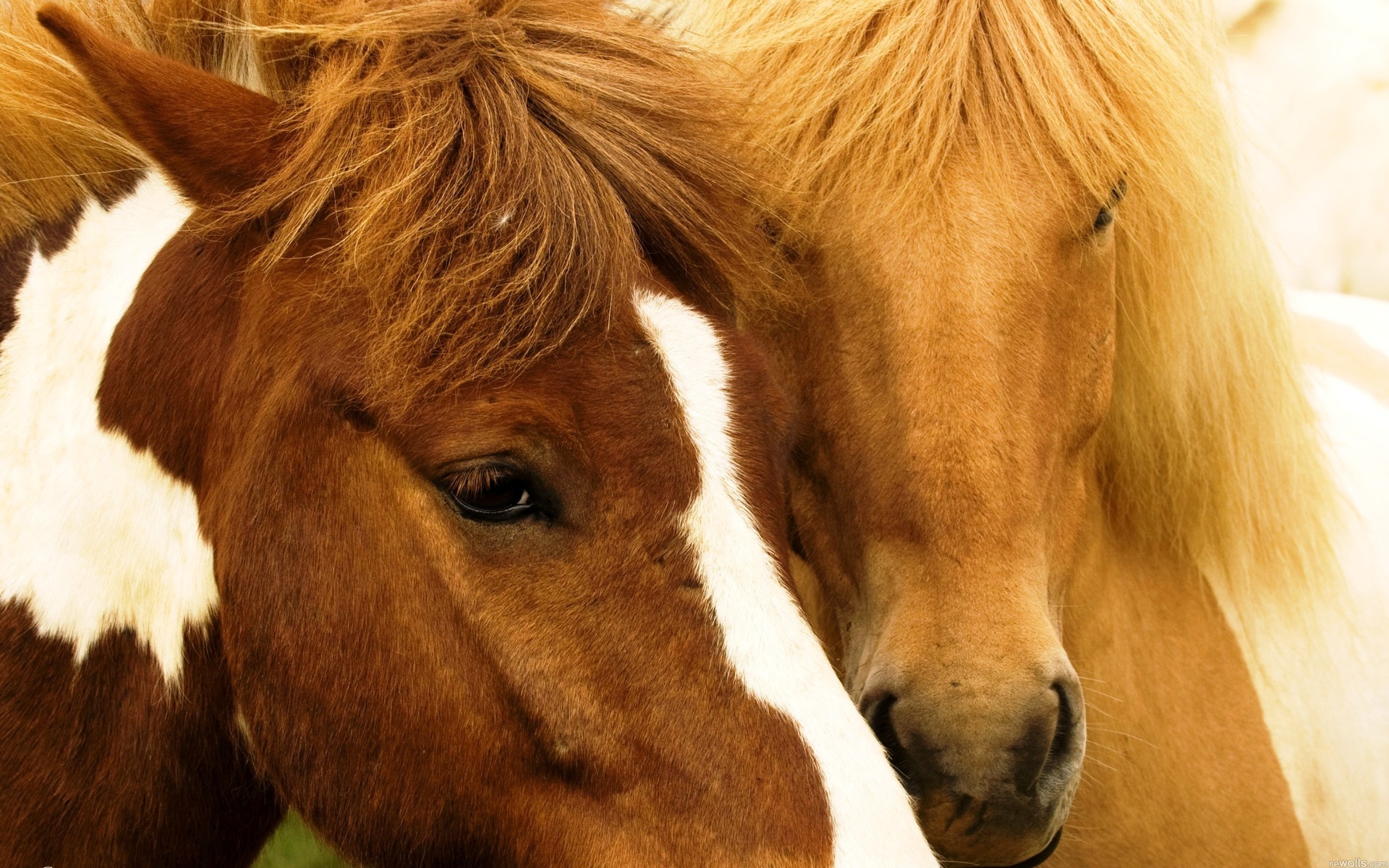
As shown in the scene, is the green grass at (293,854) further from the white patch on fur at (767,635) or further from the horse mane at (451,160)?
the white patch on fur at (767,635)

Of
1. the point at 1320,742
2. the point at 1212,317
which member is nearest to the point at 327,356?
the point at 1212,317

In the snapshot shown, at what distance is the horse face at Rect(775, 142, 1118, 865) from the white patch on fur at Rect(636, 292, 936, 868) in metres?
0.35

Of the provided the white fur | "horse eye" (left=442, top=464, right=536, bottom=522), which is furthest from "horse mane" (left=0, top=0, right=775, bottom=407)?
the white fur

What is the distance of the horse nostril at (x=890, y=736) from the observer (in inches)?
71.3

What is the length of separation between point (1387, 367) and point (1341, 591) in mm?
1035

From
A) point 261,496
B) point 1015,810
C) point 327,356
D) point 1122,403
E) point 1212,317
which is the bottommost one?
point 1015,810

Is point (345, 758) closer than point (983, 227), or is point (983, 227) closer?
point (345, 758)

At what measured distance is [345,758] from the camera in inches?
60.8

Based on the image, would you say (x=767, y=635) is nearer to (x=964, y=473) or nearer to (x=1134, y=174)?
(x=964, y=473)

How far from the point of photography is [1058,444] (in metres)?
2.06

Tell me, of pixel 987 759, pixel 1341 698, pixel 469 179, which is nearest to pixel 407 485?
pixel 469 179

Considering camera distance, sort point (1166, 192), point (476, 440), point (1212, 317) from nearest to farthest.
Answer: point (476, 440)
point (1166, 192)
point (1212, 317)

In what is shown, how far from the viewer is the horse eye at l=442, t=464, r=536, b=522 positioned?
1457mm

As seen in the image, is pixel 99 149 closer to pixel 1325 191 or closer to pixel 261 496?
pixel 261 496
